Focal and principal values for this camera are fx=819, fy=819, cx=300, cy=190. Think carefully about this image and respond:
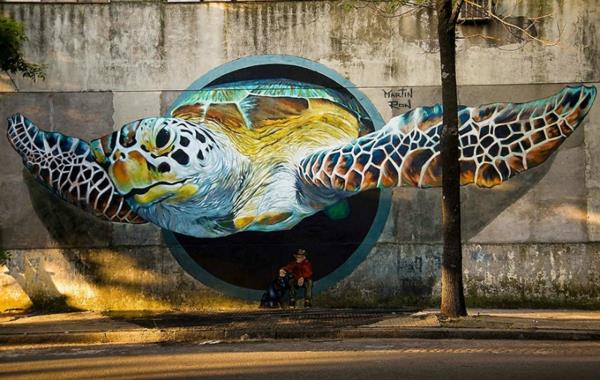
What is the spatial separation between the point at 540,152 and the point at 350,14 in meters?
4.57

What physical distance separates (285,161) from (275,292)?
2.55 m

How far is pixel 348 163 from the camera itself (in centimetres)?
1593

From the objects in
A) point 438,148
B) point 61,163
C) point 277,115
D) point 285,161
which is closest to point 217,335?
point 285,161

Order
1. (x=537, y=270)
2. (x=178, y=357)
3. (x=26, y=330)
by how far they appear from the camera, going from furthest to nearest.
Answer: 1. (x=537, y=270)
2. (x=26, y=330)
3. (x=178, y=357)

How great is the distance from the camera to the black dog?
51.7 ft

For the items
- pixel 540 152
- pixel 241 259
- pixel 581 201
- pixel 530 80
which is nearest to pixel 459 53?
pixel 530 80

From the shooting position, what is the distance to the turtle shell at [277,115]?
52.4 ft

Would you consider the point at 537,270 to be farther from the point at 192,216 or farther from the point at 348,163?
the point at 192,216

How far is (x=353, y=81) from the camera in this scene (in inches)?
631

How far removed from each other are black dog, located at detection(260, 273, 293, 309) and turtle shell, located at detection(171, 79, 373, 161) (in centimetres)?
238

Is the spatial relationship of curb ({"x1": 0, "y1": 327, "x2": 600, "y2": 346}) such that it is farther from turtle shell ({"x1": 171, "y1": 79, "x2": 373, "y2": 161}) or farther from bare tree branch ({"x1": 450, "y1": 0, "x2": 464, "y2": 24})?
bare tree branch ({"x1": 450, "y1": 0, "x2": 464, "y2": 24})

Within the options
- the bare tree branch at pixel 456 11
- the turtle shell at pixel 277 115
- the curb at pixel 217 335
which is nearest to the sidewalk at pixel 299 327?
the curb at pixel 217 335

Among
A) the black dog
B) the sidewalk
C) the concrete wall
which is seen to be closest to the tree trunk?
the sidewalk

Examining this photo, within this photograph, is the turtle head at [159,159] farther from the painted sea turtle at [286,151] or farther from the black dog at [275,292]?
the black dog at [275,292]
